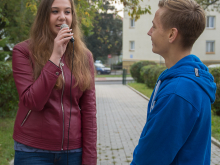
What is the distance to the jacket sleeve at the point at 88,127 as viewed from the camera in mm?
1969

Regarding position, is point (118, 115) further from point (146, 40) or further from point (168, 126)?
point (146, 40)

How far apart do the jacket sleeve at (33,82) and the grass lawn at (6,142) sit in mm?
3105

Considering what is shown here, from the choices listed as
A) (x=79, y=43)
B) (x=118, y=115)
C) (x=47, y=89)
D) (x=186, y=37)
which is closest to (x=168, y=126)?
(x=186, y=37)

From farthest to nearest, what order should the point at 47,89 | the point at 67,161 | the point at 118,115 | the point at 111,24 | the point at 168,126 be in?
the point at 111,24 < the point at 118,115 < the point at 67,161 < the point at 47,89 < the point at 168,126

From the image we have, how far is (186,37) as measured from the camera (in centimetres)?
140

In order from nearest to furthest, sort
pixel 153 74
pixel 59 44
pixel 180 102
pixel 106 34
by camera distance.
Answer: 1. pixel 180 102
2. pixel 59 44
3. pixel 153 74
4. pixel 106 34

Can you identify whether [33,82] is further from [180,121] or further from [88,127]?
[180,121]

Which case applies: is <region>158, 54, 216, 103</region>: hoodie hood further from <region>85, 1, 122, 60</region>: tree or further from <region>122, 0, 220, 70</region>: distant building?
<region>85, 1, 122, 60</region>: tree

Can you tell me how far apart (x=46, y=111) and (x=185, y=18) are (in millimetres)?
1112

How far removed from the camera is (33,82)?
1.86 metres

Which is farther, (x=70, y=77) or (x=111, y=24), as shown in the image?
(x=111, y=24)

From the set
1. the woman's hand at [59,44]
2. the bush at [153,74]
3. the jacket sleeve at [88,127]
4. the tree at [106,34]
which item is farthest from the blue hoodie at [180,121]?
the tree at [106,34]

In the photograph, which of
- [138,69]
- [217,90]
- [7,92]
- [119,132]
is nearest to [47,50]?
[119,132]

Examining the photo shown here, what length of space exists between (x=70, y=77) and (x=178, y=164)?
102 centimetres
